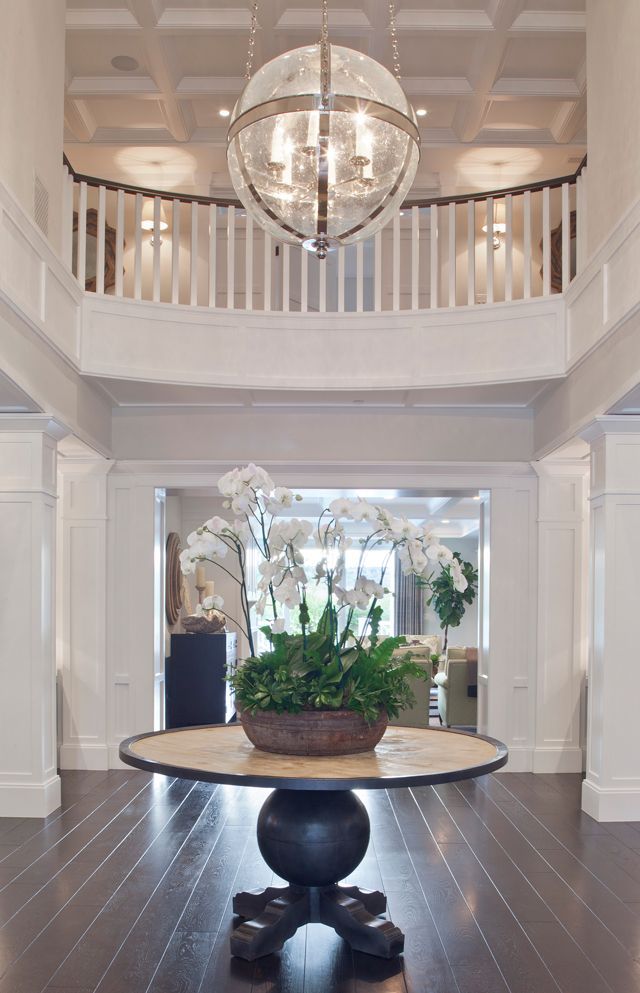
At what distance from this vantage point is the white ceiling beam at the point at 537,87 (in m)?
→ 7.98

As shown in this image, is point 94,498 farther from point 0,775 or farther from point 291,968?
point 291,968

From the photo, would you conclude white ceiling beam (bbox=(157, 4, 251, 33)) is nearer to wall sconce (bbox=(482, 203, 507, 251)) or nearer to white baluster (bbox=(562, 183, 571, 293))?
white baluster (bbox=(562, 183, 571, 293))

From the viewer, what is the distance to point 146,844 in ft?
16.9

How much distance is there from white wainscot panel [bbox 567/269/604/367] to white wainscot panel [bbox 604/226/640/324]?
0.53ft

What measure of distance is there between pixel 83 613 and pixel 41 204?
3.24 m

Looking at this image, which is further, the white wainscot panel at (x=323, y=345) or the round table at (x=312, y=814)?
the white wainscot panel at (x=323, y=345)

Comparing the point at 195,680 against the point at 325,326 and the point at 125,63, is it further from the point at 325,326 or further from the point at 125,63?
the point at 125,63

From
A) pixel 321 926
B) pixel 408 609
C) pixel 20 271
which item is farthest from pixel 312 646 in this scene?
pixel 408 609

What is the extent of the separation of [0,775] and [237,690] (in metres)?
3.08

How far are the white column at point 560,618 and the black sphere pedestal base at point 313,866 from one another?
4044mm

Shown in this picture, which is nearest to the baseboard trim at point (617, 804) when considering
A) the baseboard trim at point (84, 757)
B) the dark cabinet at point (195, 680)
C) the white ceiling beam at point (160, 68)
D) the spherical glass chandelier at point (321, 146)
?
the baseboard trim at point (84, 757)

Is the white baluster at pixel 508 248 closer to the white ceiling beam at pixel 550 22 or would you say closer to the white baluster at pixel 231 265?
the white ceiling beam at pixel 550 22

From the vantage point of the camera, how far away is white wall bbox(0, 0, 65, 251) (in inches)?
195

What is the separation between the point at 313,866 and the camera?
3457 mm
